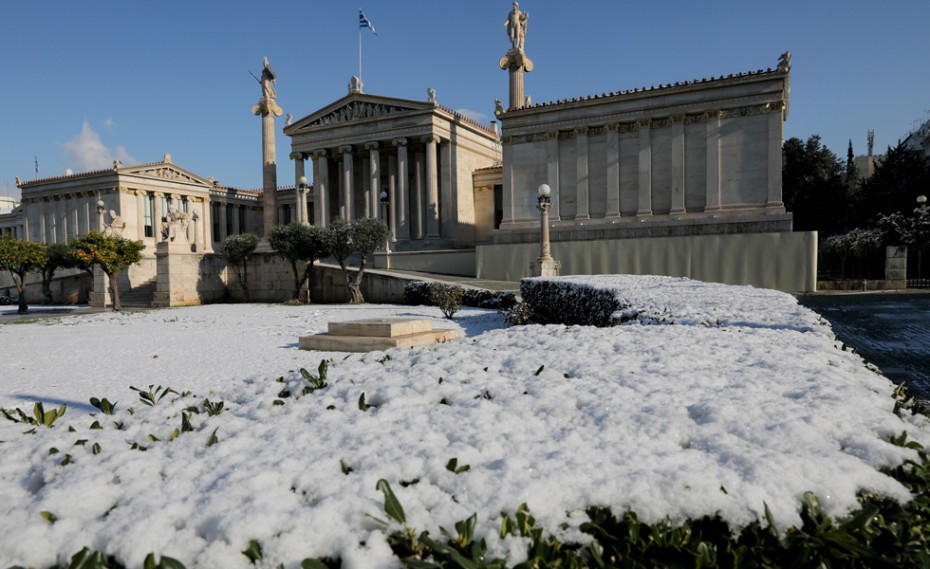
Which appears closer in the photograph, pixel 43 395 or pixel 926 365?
pixel 926 365

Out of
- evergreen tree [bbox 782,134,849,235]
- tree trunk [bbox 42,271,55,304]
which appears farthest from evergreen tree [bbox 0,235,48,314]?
evergreen tree [bbox 782,134,849,235]

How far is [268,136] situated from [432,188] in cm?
1232

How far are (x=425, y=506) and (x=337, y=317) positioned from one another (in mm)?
16370

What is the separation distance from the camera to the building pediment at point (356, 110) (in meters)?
37.2

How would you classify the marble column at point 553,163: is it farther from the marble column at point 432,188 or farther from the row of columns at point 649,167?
the marble column at point 432,188

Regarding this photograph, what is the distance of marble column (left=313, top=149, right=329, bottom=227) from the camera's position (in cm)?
4044

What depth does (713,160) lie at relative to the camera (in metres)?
27.0

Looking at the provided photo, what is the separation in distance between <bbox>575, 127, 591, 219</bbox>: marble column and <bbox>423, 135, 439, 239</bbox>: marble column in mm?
11047

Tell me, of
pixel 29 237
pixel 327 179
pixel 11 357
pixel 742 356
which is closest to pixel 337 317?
pixel 11 357

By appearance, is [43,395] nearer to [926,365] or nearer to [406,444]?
[406,444]

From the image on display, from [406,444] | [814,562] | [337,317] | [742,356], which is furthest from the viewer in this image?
[337,317]

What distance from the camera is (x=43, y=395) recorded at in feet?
24.1

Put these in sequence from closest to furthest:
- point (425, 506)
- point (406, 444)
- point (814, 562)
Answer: point (814, 562), point (425, 506), point (406, 444)

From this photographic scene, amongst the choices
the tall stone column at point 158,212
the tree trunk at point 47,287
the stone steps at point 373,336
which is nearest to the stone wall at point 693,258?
the stone steps at point 373,336
